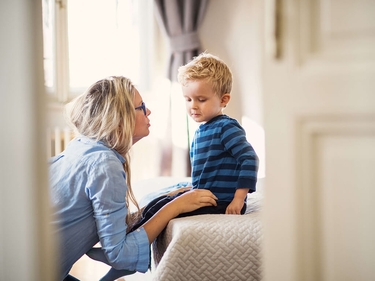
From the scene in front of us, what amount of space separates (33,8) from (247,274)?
3.27 ft

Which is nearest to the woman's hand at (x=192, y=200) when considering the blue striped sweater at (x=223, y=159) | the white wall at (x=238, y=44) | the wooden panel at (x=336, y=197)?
the blue striped sweater at (x=223, y=159)

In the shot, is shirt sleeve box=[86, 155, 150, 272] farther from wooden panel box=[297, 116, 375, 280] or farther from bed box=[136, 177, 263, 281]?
wooden panel box=[297, 116, 375, 280]

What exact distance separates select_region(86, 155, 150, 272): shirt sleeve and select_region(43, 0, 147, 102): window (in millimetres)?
2003

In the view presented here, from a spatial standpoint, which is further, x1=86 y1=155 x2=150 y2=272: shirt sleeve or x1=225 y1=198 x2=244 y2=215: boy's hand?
x1=225 y1=198 x2=244 y2=215: boy's hand

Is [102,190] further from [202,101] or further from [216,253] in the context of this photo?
[202,101]

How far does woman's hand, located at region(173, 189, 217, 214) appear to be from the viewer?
1.62 metres

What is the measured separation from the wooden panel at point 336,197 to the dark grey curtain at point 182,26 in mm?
2749

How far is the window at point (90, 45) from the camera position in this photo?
3.29 meters

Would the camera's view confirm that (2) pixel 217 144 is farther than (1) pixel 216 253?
Yes

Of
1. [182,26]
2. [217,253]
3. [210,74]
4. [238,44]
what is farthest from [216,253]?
[182,26]

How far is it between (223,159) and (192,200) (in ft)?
0.75

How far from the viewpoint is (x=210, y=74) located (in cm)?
187

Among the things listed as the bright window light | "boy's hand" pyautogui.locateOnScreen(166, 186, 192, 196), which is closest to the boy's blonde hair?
"boy's hand" pyautogui.locateOnScreen(166, 186, 192, 196)

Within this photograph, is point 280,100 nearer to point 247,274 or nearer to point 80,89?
point 247,274
